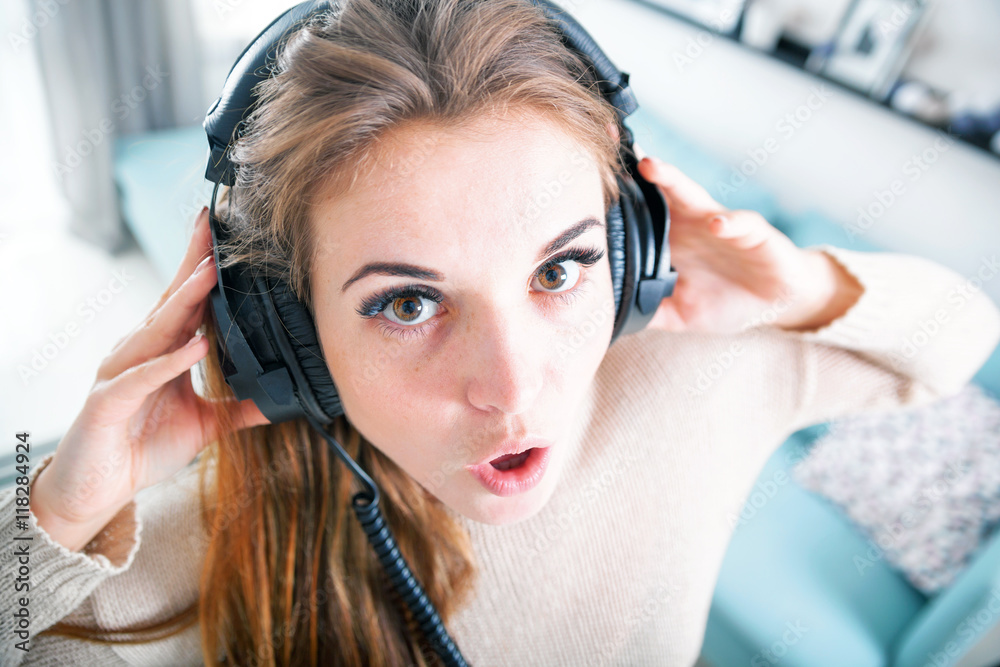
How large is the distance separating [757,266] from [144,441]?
1.01 meters

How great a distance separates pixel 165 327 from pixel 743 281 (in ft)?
3.03

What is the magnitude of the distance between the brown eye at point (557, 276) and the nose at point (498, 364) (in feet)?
0.27

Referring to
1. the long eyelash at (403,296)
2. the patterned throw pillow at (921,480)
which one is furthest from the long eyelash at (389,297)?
the patterned throw pillow at (921,480)

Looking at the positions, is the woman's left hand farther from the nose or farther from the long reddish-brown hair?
the nose

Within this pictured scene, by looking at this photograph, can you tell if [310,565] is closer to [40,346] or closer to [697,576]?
[697,576]

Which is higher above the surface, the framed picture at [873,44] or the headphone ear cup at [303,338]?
the framed picture at [873,44]

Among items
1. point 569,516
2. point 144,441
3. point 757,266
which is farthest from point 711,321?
point 144,441

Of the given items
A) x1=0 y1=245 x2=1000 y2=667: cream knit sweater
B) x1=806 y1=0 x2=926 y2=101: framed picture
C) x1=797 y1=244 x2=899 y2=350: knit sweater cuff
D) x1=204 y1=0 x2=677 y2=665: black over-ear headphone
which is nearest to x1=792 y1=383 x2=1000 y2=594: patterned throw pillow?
x1=0 y1=245 x2=1000 y2=667: cream knit sweater

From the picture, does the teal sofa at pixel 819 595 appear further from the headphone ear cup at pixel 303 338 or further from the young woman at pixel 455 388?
the headphone ear cup at pixel 303 338

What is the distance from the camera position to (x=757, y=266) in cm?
97

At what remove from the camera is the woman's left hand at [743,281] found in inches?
37.4

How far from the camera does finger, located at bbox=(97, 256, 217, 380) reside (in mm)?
704

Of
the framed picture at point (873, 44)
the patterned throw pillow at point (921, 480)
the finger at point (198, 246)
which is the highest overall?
the framed picture at point (873, 44)

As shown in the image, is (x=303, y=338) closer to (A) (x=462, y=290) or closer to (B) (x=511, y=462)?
(A) (x=462, y=290)
